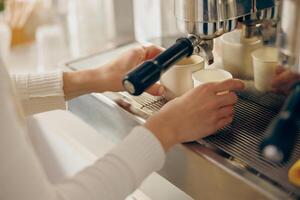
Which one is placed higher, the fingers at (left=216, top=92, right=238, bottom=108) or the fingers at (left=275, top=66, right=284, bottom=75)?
the fingers at (left=275, top=66, right=284, bottom=75)

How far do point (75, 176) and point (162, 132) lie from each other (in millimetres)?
110

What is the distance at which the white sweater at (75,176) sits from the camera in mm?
493

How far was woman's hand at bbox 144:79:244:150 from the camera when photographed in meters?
0.58

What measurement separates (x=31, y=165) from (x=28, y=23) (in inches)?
52.4

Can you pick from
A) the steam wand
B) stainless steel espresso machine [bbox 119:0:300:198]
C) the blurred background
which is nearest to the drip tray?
stainless steel espresso machine [bbox 119:0:300:198]

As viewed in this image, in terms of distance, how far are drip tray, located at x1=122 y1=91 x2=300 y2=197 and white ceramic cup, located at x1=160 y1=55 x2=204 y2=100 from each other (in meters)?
0.03

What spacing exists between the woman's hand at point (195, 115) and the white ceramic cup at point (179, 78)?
6 centimetres

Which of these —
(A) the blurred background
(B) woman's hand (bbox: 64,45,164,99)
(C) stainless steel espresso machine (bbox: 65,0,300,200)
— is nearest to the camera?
(C) stainless steel espresso machine (bbox: 65,0,300,200)

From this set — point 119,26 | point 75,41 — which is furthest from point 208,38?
point 75,41

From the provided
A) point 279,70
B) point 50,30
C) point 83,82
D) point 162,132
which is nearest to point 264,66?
point 279,70

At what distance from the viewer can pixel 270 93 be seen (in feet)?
2.12

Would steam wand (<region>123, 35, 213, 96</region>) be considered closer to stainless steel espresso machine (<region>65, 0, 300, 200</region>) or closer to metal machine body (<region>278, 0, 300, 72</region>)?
stainless steel espresso machine (<region>65, 0, 300, 200</region>)

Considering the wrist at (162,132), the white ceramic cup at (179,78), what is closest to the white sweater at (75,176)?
the wrist at (162,132)

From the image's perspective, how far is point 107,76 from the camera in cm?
74
